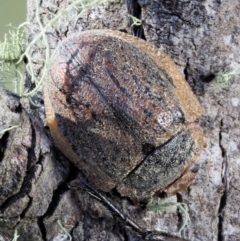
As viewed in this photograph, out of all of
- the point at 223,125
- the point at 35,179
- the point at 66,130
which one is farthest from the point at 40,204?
the point at 223,125

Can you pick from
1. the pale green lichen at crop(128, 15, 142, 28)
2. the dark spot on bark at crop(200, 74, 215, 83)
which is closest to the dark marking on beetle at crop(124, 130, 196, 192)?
the dark spot on bark at crop(200, 74, 215, 83)

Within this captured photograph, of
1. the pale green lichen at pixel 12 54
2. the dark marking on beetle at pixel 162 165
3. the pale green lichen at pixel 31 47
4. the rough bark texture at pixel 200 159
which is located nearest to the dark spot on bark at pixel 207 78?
the rough bark texture at pixel 200 159

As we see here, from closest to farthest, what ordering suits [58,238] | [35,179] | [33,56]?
[35,179] < [58,238] < [33,56]

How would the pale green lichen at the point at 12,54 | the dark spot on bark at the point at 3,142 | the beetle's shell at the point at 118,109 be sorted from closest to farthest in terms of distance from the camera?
the dark spot on bark at the point at 3,142 → the beetle's shell at the point at 118,109 → the pale green lichen at the point at 12,54

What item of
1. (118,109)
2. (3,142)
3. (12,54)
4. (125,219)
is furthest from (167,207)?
(12,54)

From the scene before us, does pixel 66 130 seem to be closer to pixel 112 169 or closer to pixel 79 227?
pixel 112 169

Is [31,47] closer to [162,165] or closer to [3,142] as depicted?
[3,142]

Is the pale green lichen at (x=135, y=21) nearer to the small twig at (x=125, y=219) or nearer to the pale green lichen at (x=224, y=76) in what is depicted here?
the pale green lichen at (x=224, y=76)
